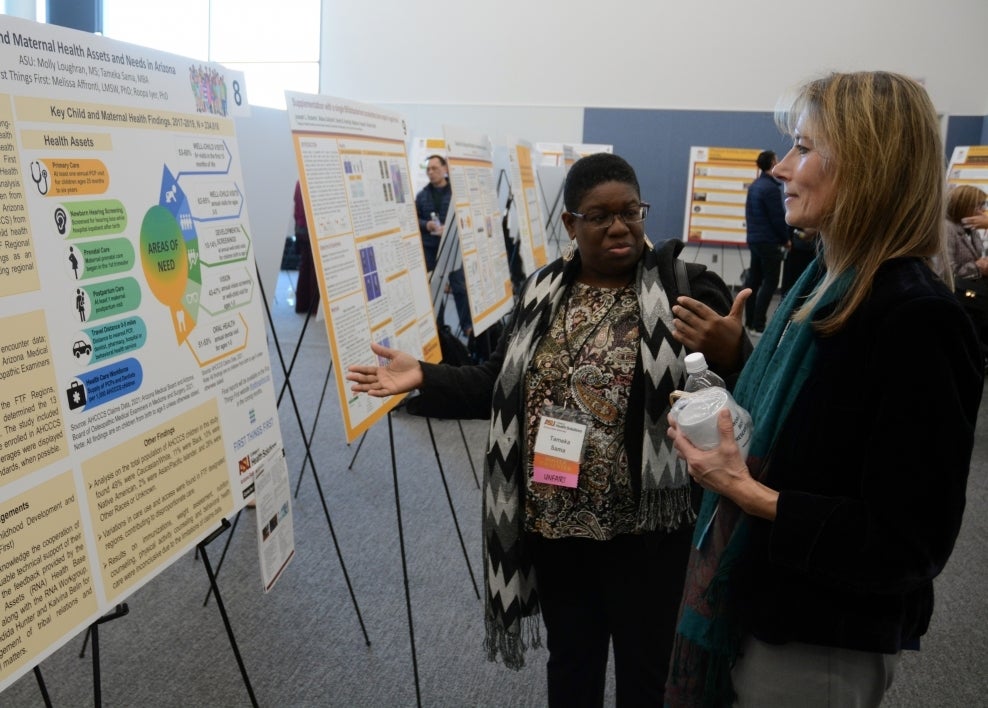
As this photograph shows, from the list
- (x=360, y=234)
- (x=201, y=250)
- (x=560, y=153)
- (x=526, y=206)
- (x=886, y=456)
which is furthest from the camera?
(x=560, y=153)

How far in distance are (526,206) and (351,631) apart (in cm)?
326

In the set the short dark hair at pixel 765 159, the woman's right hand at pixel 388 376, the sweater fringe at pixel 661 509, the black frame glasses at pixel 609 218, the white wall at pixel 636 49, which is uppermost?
the white wall at pixel 636 49

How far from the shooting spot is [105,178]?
1.17 m

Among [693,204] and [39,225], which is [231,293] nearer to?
[39,225]

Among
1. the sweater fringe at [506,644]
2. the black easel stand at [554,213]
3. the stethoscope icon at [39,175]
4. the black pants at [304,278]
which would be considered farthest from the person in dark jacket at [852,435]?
the black easel stand at [554,213]

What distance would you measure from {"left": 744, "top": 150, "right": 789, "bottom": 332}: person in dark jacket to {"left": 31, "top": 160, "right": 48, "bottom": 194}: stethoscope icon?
6896 mm

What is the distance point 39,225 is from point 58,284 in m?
0.08

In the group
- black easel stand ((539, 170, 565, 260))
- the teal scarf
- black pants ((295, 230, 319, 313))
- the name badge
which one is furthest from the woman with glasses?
black easel stand ((539, 170, 565, 260))

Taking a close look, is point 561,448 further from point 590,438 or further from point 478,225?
point 478,225

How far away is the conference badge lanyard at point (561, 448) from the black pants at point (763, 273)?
20.3 ft

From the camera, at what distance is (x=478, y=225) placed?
3.70 meters

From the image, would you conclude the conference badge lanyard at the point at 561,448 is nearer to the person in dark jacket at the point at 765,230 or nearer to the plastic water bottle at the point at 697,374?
the plastic water bottle at the point at 697,374

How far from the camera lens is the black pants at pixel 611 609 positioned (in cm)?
161

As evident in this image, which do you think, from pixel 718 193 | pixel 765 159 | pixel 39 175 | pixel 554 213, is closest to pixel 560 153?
pixel 554 213
